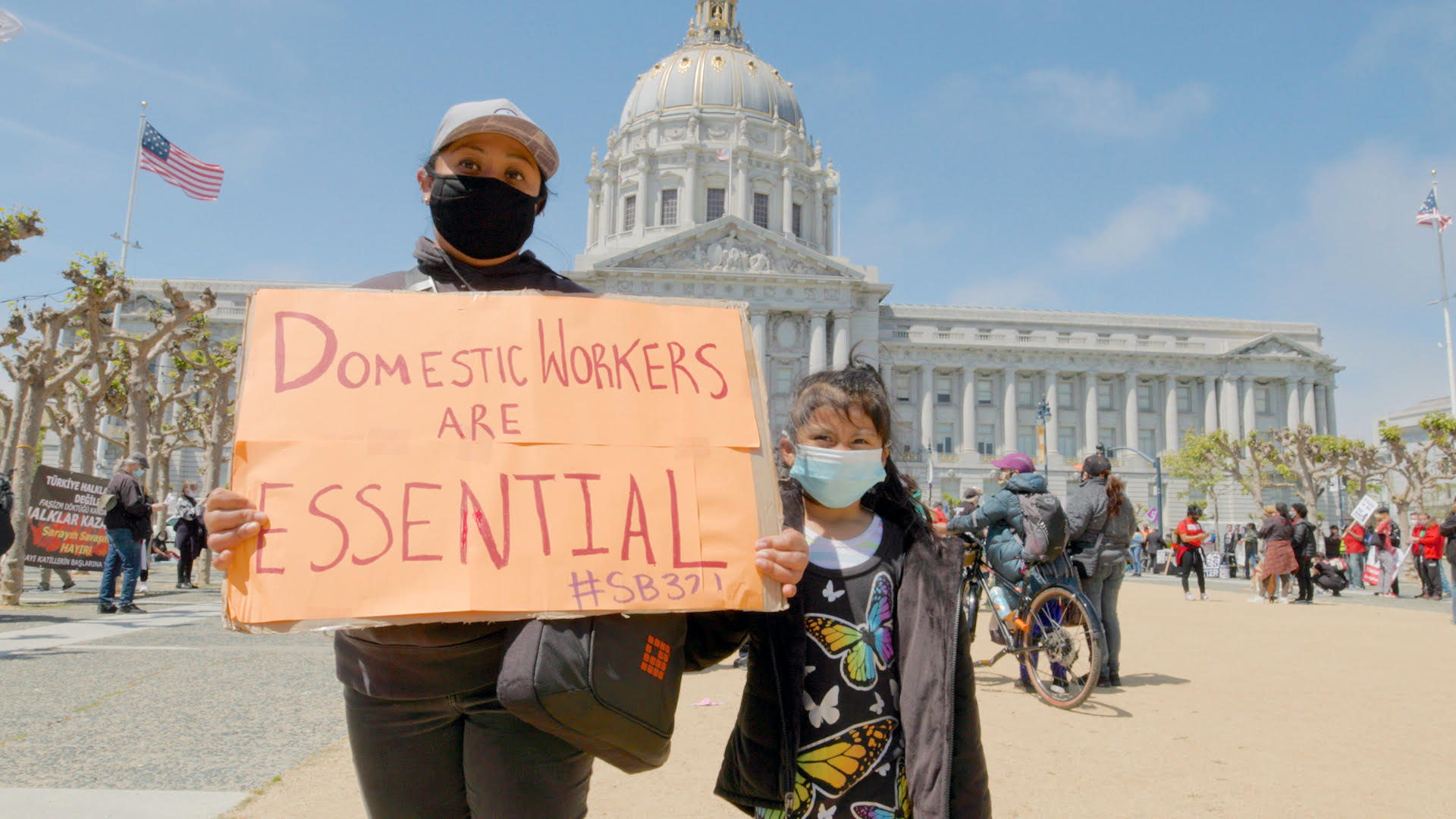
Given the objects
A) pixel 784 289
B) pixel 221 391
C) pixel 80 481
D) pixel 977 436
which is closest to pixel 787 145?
pixel 784 289

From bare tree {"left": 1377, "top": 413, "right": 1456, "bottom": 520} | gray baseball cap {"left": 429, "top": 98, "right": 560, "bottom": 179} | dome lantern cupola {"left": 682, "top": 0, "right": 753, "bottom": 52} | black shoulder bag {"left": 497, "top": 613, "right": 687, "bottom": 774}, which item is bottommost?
black shoulder bag {"left": 497, "top": 613, "right": 687, "bottom": 774}

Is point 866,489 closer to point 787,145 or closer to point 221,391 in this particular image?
point 221,391

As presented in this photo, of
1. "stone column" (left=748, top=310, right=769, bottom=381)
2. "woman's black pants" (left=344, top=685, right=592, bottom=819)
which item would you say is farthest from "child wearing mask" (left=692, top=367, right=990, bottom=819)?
"stone column" (left=748, top=310, right=769, bottom=381)

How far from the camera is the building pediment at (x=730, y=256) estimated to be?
183 ft

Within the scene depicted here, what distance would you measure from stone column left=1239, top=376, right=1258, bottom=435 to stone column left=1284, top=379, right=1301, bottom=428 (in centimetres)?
207

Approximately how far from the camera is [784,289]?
57094mm

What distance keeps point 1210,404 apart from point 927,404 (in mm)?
20352

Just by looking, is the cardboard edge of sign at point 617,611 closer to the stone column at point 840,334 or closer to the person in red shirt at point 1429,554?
the person in red shirt at point 1429,554

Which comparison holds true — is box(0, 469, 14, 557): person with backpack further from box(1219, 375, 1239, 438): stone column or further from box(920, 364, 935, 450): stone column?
box(1219, 375, 1239, 438): stone column

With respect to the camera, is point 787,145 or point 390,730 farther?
point 787,145

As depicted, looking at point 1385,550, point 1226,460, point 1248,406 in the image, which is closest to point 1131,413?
point 1248,406

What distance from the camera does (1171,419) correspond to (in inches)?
2576

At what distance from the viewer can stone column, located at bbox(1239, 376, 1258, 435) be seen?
213 feet

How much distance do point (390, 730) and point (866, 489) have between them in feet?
4.29
